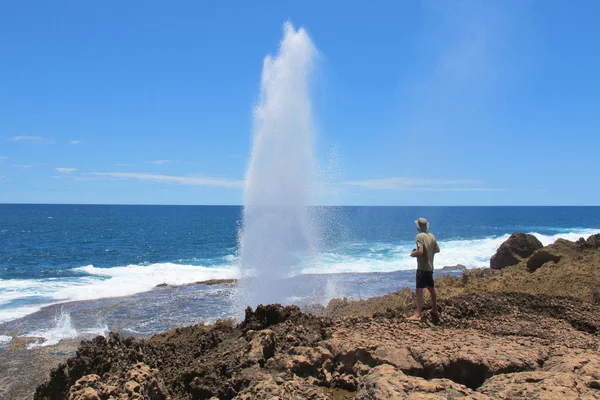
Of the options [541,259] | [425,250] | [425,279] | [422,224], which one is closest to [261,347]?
[425,279]

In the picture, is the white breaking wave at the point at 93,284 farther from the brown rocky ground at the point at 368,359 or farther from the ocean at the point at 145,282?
the brown rocky ground at the point at 368,359

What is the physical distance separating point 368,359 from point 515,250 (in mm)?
17717

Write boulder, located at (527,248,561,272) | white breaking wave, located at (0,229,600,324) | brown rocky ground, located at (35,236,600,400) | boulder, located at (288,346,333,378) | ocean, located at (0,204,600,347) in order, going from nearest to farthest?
1. brown rocky ground, located at (35,236,600,400)
2. boulder, located at (288,346,333,378)
3. ocean, located at (0,204,600,347)
4. boulder, located at (527,248,561,272)
5. white breaking wave, located at (0,229,600,324)

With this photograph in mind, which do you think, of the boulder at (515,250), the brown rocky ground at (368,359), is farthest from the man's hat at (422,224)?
the boulder at (515,250)

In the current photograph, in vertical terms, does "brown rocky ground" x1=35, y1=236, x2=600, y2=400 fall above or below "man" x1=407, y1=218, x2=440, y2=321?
below

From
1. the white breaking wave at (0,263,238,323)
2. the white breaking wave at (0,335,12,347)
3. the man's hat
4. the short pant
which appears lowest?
the white breaking wave at (0,263,238,323)

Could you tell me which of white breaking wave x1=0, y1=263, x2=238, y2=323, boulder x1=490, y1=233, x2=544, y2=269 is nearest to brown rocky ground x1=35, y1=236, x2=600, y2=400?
white breaking wave x1=0, y1=263, x2=238, y2=323

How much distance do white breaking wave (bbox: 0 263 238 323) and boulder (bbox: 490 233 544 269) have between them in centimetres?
1275

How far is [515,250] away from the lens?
21297mm

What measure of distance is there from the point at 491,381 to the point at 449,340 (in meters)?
1.29

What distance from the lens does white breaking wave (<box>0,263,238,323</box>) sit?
1895 centimetres

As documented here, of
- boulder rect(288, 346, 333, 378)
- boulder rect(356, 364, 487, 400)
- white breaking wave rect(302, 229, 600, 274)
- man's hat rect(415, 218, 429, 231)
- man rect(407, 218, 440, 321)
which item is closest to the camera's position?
boulder rect(356, 364, 487, 400)

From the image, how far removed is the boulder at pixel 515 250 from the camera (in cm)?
2108

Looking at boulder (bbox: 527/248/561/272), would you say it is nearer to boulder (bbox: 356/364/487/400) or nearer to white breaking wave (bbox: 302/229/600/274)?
white breaking wave (bbox: 302/229/600/274)
